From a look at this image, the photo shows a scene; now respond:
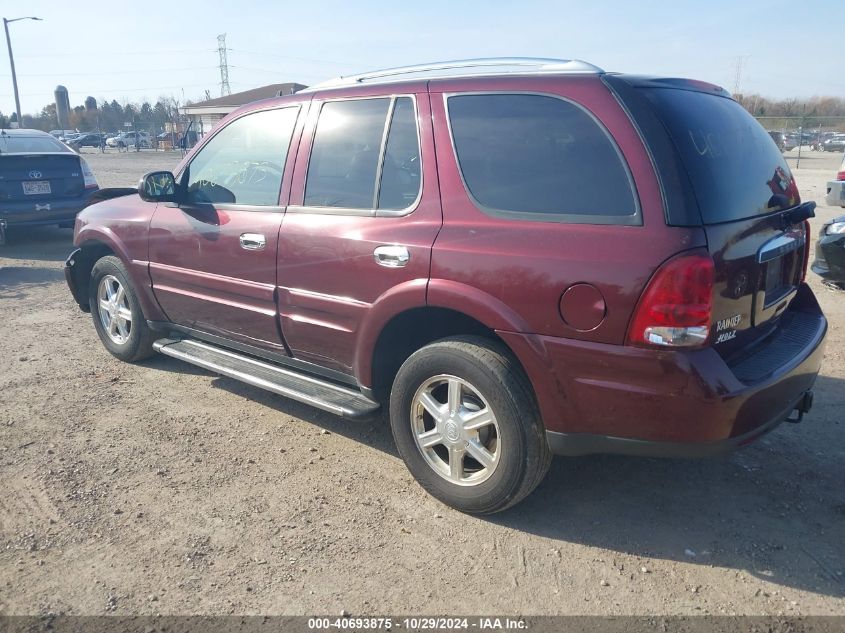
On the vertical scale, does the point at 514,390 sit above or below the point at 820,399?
above

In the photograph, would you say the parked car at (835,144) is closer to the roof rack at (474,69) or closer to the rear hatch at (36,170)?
the rear hatch at (36,170)

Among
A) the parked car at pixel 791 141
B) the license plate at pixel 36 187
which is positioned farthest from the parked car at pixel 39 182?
the parked car at pixel 791 141

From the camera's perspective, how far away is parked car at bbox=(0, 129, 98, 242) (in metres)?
9.70

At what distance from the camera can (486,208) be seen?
10.2 feet

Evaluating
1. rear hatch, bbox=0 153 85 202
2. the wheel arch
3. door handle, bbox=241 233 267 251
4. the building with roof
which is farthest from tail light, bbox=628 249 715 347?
the building with roof

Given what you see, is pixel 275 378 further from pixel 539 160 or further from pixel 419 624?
pixel 539 160

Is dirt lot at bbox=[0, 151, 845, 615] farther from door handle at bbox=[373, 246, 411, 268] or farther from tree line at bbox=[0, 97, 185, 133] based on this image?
tree line at bbox=[0, 97, 185, 133]

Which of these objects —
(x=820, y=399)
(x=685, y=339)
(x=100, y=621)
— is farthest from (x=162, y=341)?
(x=820, y=399)

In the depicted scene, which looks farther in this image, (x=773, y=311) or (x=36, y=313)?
(x=36, y=313)

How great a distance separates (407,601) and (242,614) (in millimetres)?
634

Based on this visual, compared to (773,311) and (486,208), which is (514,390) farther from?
(773,311)

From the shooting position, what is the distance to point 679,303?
103 inches

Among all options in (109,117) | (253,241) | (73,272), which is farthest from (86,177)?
(109,117)

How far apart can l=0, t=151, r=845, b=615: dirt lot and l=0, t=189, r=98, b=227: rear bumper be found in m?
6.12
